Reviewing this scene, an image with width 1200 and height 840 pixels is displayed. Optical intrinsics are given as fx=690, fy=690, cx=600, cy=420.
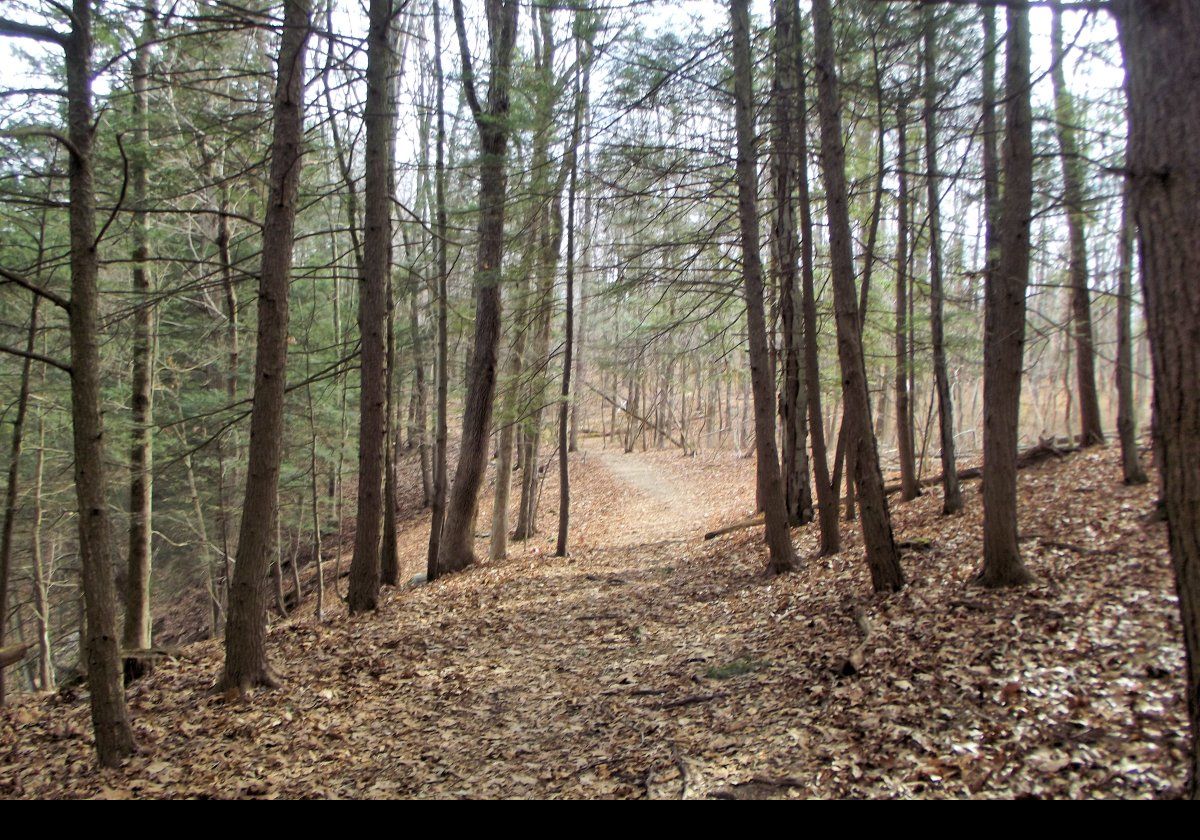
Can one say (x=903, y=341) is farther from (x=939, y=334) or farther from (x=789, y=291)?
(x=789, y=291)

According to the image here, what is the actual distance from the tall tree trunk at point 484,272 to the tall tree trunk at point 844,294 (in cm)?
466

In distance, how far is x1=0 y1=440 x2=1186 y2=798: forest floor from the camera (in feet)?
12.8

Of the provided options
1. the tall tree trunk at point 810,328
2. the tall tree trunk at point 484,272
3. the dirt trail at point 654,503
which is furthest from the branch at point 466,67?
the dirt trail at point 654,503

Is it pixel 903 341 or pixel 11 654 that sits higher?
pixel 903 341

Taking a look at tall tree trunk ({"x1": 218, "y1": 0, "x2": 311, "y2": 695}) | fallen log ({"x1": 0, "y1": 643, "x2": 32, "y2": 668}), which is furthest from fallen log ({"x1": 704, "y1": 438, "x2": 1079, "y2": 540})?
fallen log ({"x1": 0, "y1": 643, "x2": 32, "y2": 668})

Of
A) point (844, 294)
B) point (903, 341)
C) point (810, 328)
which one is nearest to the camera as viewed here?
point (844, 294)

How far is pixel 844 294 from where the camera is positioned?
7.14 m

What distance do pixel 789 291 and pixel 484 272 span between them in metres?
5.11

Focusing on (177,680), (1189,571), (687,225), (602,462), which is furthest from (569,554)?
(602,462)

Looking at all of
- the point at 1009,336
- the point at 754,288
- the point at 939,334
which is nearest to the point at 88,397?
the point at 754,288

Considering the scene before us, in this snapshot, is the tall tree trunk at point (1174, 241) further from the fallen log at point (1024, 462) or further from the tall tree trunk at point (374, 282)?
the fallen log at point (1024, 462)

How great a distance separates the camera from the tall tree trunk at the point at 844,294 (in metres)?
7.11

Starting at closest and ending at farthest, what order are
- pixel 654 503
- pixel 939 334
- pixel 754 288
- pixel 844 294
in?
pixel 844 294 → pixel 754 288 → pixel 939 334 → pixel 654 503

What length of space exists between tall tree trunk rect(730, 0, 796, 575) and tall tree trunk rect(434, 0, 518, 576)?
11.4 ft
